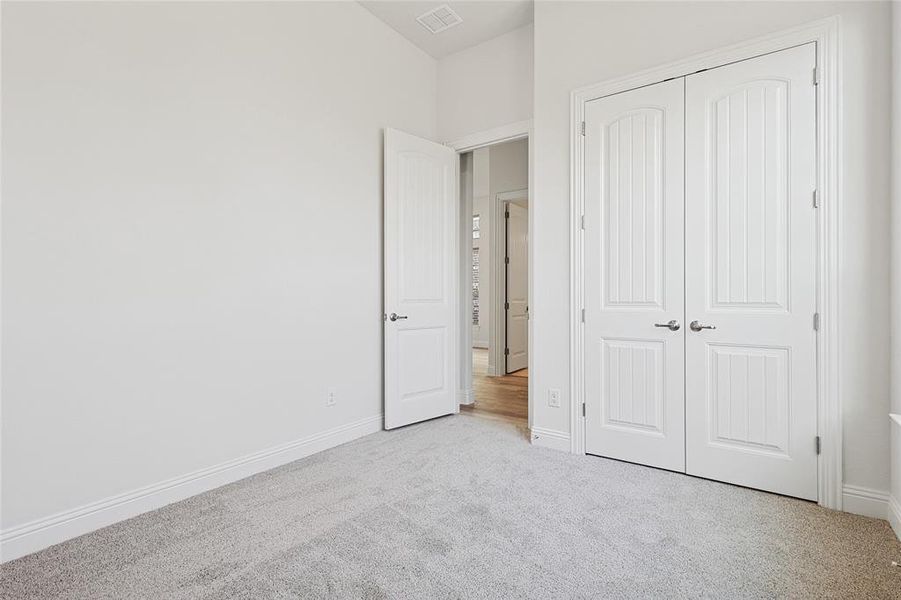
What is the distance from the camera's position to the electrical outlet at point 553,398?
3.12 meters

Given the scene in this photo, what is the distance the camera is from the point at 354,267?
11.0 feet

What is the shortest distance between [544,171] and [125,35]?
7.96ft

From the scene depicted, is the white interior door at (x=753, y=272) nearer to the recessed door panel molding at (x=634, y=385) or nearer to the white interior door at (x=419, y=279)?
the recessed door panel molding at (x=634, y=385)

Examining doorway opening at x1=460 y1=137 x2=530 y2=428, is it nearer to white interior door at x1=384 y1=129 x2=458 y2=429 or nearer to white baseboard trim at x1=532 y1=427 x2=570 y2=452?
white interior door at x1=384 y1=129 x2=458 y2=429

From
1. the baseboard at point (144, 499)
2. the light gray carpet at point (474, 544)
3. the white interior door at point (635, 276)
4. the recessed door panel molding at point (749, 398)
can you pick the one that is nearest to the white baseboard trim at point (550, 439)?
the white interior door at point (635, 276)

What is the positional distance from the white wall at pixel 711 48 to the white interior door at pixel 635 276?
193 mm

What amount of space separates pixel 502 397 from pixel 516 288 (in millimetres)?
2114

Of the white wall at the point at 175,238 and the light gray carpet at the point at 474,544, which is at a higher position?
the white wall at the point at 175,238

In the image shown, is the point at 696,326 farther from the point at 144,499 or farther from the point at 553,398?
the point at 144,499

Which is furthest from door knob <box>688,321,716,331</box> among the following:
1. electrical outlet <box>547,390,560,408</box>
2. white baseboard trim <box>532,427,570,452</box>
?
white baseboard trim <box>532,427,570,452</box>

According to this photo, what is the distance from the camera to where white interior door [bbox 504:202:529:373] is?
20.5 ft

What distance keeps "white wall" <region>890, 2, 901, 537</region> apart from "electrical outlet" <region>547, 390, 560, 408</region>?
1655 millimetres

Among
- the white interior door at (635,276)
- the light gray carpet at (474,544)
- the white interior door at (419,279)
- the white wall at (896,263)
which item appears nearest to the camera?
the light gray carpet at (474,544)

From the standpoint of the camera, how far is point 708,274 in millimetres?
2549
